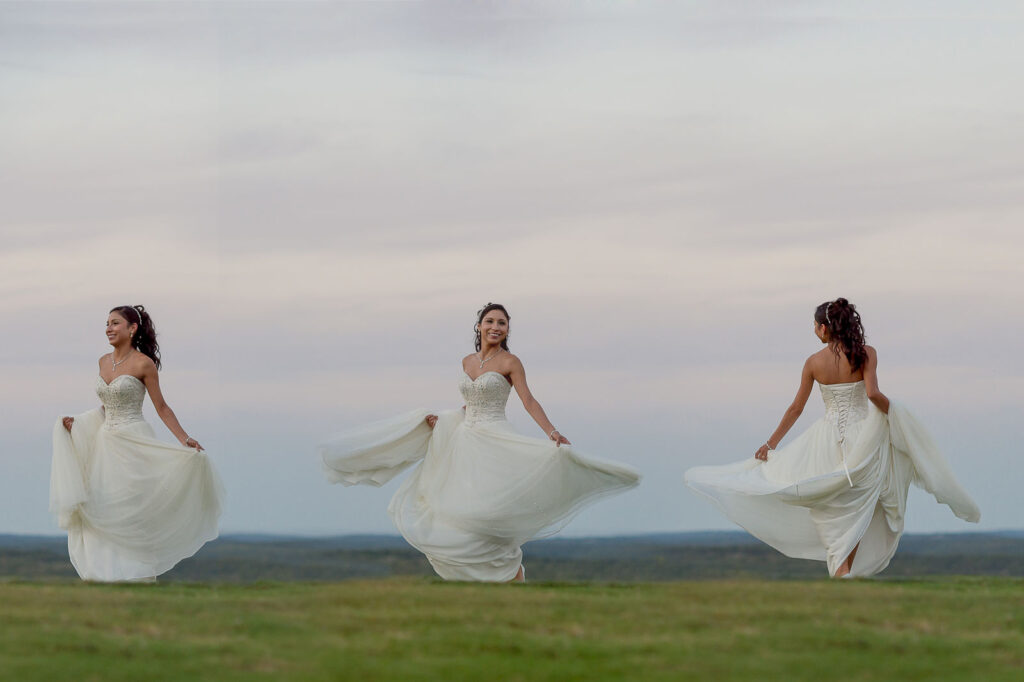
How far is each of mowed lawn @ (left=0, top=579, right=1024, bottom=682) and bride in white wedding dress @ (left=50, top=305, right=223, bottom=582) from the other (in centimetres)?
219

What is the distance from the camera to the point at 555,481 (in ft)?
49.4

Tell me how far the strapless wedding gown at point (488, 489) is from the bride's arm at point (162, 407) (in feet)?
8.48

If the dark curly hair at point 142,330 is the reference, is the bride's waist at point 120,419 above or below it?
below

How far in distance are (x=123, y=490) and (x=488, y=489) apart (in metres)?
4.38

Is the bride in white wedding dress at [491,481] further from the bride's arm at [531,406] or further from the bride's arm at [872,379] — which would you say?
the bride's arm at [872,379]

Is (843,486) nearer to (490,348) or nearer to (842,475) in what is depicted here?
(842,475)

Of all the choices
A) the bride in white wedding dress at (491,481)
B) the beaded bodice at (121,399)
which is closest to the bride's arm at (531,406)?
the bride in white wedding dress at (491,481)

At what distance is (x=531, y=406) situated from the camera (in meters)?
15.1

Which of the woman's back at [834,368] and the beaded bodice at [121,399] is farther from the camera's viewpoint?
the beaded bodice at [121,399]

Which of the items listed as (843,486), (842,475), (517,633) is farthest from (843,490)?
(517,633)

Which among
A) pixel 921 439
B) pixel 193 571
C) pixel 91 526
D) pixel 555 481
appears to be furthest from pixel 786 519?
pixel 91 526

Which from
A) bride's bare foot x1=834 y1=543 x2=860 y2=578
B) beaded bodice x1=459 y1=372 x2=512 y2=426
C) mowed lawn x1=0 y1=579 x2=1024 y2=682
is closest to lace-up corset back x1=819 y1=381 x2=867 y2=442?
bride's bare foot x1=834 y1=543 x2=860 y2=578

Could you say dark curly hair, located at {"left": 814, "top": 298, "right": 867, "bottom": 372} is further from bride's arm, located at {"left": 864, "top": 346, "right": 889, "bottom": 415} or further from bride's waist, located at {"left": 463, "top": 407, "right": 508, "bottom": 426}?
bride's waist, located at {"left": 463, "top": 407, "right": 508, "bottom": 426}

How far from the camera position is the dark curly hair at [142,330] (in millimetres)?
15805
